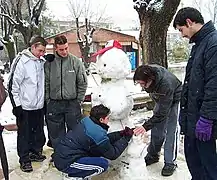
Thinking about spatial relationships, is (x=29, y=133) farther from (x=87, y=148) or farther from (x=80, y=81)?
(x=87, y=148)

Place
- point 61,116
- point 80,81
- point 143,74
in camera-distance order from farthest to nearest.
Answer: point 61,116, point 80,81, point 143,74

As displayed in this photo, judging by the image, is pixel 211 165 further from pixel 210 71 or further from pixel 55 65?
pixel 55 65

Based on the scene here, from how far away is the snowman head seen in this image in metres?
3.90

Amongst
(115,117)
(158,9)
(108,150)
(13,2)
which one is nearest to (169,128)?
(115,117)

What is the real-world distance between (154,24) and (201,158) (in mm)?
4959

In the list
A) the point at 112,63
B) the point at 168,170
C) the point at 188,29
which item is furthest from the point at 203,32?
the point at 168,170

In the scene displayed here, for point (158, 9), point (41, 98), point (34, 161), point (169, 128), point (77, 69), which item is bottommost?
point (34, 161)

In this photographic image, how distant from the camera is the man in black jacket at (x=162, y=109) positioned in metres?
3.52

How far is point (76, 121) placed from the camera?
4344mm

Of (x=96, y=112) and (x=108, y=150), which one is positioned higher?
(x=96, y=112)

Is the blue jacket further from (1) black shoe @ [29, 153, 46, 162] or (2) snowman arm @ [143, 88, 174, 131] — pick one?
(1) black shoe @ [29, 153, 46, 162]

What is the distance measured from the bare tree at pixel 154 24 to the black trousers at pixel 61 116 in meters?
3.76

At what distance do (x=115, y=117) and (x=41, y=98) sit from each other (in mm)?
906

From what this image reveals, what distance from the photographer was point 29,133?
442cm
